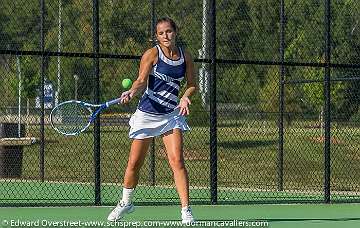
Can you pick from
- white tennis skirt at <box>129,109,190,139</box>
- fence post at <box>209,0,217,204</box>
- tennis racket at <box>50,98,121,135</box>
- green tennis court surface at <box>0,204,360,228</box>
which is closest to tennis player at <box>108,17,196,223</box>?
white tennis skirt at <box>129,109,190,139</box>

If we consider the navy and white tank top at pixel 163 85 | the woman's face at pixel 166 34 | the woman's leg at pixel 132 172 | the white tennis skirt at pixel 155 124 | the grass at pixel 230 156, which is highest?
the woman's face at pixel 166 34

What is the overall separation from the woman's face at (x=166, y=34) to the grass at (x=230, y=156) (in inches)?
273

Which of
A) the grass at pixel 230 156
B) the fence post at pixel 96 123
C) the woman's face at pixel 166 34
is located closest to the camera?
the woman's face at pixel 166 34

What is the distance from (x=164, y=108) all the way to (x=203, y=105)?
31.4ft

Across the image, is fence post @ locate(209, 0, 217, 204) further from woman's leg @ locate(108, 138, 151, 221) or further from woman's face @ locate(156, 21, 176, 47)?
woman's face @ locate(156, 21, 176, 47)

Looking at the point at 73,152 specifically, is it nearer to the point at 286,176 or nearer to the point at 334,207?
the point at 286,176

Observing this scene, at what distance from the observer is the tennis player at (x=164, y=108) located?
7797 millimetres

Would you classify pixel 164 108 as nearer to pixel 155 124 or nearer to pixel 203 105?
pixel 155 124

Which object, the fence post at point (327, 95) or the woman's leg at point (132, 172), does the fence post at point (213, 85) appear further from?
the woman's leg at point (132, 172)

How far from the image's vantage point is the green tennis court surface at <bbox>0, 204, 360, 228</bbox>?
8.49 metres

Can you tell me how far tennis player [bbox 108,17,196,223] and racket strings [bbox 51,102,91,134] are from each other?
3.99 feet

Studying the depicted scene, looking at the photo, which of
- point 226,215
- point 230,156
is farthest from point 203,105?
point 226,215

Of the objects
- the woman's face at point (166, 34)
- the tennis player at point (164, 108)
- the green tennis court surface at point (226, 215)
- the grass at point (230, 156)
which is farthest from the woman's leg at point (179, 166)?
the grass at point (230, 156)

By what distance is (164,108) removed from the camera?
311 inches
